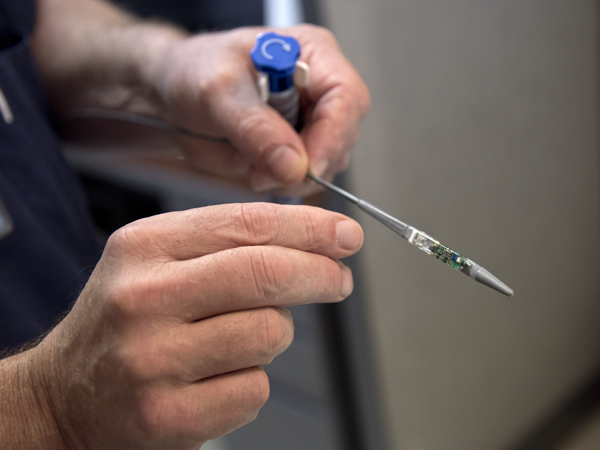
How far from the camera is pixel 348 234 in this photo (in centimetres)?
38

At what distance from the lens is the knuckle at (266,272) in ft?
1.08

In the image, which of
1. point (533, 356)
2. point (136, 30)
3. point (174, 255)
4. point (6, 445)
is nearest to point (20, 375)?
point (6, 445)

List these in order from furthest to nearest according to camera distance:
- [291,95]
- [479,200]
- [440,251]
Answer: [479,200] < [291,95] < [440,251]

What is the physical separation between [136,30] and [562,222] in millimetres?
805

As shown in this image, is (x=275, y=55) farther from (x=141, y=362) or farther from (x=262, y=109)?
(x=141, y=362)

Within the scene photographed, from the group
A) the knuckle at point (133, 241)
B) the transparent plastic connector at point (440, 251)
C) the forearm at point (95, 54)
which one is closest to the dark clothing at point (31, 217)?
the forearm at point (95, 54)

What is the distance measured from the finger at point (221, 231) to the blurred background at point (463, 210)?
28cm

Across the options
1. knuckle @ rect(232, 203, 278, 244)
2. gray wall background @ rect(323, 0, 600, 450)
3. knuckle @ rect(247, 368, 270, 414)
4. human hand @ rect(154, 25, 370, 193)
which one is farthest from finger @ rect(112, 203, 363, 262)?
gray wall background @ rect(323, 0, 600, 450)

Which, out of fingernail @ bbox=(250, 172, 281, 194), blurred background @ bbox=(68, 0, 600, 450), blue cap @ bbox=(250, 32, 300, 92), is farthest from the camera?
blurred background @ bbox=(68, 0, 600, 450)

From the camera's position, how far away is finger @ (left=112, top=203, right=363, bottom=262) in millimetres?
330

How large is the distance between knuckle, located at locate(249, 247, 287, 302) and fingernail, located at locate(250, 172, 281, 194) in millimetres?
267

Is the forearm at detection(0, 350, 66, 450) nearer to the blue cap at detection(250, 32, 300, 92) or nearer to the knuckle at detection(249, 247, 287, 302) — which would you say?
the knuckle at detection(249, 247, 287, 302)

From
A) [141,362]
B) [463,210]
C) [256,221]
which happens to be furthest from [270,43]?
[463,210]

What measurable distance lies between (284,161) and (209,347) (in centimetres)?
28
